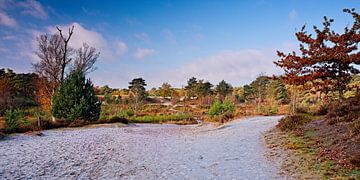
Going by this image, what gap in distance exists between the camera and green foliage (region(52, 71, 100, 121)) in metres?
17.9

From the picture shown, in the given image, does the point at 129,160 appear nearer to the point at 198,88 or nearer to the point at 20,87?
the point at 20,87

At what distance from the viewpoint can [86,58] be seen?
28.0 m

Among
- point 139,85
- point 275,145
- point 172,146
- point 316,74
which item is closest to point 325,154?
point 275,145

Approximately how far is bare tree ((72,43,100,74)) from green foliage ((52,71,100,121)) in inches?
366

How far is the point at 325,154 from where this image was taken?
6.60 metres

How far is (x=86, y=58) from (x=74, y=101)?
11.0 meters

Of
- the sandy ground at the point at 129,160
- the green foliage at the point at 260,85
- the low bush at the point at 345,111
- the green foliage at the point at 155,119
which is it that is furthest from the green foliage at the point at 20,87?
the low bush at the point at 345,111

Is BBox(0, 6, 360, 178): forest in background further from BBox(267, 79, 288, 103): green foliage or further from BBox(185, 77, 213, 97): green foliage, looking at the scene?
BBox(185, 77, 213, 97): green foliage

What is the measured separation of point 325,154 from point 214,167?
8.81ft

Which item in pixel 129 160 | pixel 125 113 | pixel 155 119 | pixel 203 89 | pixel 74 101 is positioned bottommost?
pixel 129 160

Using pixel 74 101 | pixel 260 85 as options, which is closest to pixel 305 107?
pixel 74 101

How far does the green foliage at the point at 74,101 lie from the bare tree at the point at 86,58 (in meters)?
9.29

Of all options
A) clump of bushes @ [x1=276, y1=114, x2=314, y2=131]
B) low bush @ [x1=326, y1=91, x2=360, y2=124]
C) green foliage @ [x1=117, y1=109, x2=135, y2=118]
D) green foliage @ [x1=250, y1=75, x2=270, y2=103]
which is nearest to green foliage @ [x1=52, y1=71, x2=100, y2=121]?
green foliage @ [x1=117, y1=109, x2=135, y2=118]

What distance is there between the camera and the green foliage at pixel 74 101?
1792cm
